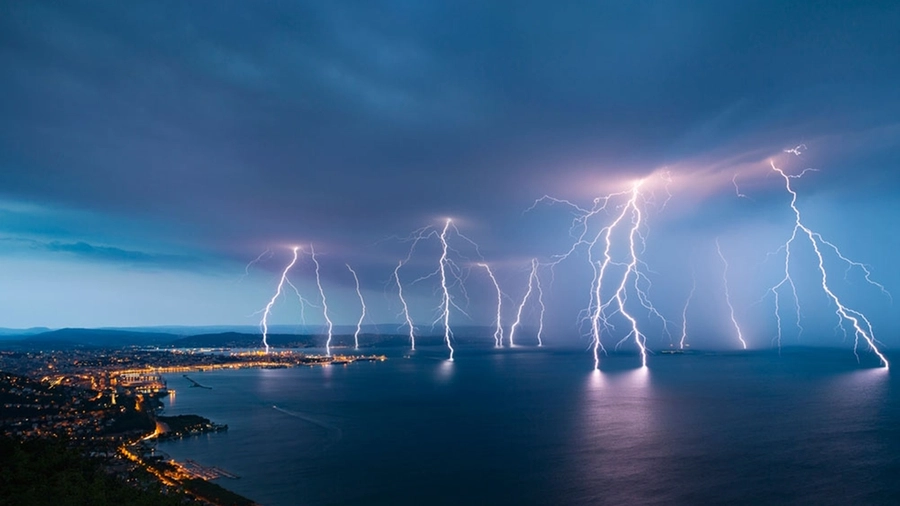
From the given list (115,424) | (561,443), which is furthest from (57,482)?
(561,443)

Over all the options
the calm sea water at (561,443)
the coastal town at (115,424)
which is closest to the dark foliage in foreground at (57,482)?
the coastal town at (115,424)

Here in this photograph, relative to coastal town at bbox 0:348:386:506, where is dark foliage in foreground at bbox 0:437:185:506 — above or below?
above

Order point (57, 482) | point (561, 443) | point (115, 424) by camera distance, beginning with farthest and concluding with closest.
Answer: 1. point (115, 424)
2. point (561, 443)
3. point (57, 482)

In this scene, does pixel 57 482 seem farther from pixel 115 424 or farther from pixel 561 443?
pixel 561 443

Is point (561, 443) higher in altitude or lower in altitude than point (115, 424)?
higher

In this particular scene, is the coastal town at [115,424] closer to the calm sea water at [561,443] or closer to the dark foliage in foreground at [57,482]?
the dark foliage in foreground at [57,482]

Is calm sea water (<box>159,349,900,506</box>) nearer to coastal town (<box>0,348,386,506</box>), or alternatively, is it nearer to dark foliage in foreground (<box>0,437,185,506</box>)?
coastal town (<box>0,348,386,506</box>)

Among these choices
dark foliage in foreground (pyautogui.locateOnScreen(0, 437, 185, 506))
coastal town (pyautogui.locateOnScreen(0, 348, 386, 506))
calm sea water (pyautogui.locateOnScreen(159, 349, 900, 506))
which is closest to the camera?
dark foliage in foreground (pyautogui.locateOnScreen(0, 437, 185, 506))

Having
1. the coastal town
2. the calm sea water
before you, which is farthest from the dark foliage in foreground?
the calm sea water
